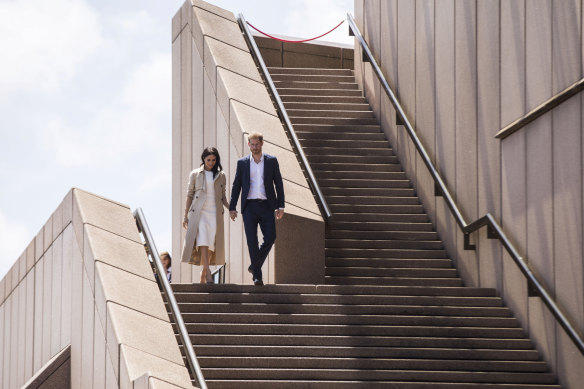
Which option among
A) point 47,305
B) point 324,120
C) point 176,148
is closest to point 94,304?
point 47,305

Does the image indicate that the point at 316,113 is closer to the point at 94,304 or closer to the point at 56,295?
the point at 56,295

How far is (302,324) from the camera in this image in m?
10.5

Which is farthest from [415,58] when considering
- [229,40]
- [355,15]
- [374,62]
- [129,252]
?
[129,252]

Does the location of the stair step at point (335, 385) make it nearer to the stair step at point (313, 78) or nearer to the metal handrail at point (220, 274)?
the metal handrail at point (220, 274)

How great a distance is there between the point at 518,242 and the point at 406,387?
9.24 feet

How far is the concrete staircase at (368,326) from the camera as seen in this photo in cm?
973

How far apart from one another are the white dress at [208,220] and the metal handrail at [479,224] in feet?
9.59

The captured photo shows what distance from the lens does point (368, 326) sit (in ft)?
34.8

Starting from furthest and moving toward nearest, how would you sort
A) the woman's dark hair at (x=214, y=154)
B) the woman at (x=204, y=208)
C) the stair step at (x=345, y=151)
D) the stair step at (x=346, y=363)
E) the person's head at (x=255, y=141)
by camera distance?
the stair step at (x=345, y=151), the woman at (x=204, y=208), the woman's dark hair at (x=214, y=154), the person's head at (x=255, y=141), the stair step at (x=346, y=363)

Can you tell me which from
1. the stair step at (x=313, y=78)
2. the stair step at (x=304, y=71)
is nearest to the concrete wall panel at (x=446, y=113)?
the stair step at (x=313, y=78)

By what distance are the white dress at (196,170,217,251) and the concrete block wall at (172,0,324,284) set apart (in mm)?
726

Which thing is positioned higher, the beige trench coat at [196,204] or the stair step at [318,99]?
the stair step at [318,99]

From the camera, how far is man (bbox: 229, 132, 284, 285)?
462 inches

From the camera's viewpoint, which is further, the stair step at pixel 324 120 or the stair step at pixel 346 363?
the stair step at pixel 324 120
